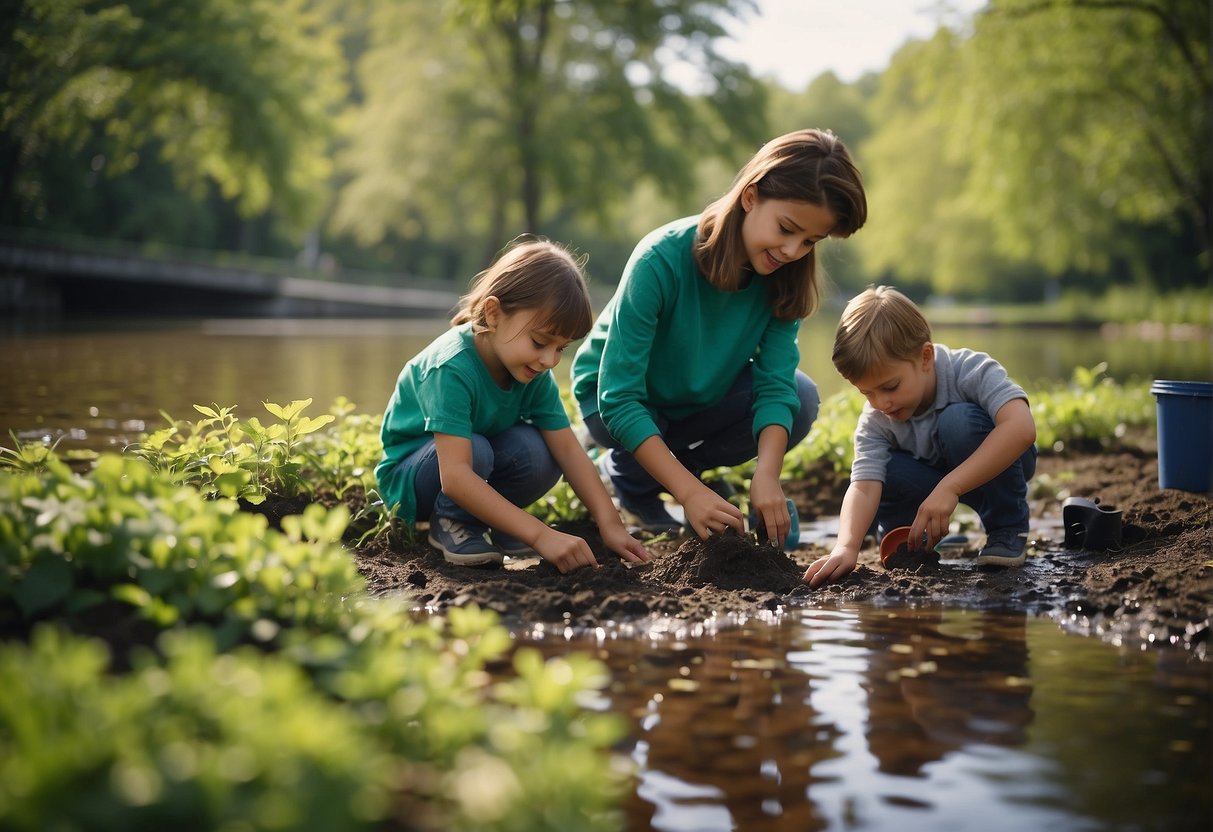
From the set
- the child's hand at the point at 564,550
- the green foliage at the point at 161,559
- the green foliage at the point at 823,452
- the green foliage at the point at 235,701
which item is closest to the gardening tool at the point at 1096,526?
the green foliage at the point at 823,452

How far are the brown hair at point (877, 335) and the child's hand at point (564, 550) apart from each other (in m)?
1.01

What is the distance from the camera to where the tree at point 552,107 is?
25.8m

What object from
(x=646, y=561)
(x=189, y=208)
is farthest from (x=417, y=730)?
(x=189, y=208)

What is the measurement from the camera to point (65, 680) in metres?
1.46

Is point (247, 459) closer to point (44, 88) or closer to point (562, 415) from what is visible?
point (562, 415)

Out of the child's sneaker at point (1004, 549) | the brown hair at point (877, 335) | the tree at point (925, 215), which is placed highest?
the tree at point (925, 215)

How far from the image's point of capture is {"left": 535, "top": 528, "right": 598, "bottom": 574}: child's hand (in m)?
3.43

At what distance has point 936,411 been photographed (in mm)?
3922

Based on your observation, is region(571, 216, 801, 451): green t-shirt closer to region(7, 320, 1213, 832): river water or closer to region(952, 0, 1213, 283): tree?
region(7, 320, 1213, 832): river water

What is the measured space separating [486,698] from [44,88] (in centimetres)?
1901

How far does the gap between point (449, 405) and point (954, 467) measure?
175cm

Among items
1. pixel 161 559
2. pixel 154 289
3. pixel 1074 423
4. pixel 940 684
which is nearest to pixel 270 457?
pixel 161 559

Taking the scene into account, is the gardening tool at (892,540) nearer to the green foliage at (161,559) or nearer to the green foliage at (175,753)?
the green foliage at (161,559)

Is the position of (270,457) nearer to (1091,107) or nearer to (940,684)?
(940,684)
